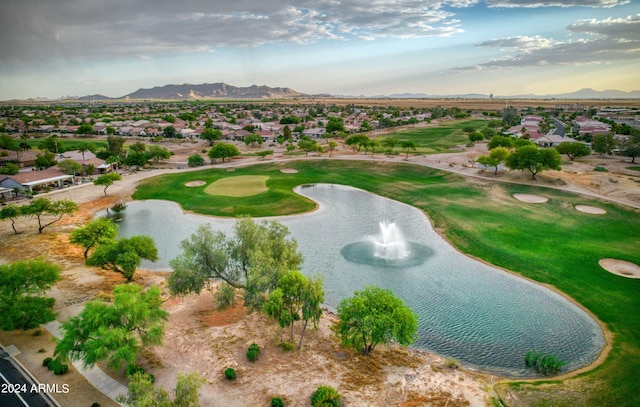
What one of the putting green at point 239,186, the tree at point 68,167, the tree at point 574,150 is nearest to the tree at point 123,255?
the putting green at point 239,186

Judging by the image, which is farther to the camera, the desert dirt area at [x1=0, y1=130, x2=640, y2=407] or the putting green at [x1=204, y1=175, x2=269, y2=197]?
the putting green at [x1=204, y1=175, x2=269, y2=197]

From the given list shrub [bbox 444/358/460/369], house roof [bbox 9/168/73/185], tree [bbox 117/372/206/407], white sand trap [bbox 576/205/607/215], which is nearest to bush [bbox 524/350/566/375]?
shrub [bbox 444/358/460/369]

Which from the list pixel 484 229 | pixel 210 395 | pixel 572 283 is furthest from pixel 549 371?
pixel 484 229

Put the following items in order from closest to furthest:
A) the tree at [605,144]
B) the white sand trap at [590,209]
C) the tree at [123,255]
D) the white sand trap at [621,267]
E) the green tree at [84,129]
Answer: the tree at [123,255], the white sand trap at [621,267], the white sand trap at [590,209], the tree at [605,144], the green tree at [84,129]

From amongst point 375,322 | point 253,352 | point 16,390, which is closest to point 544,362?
point 375,322

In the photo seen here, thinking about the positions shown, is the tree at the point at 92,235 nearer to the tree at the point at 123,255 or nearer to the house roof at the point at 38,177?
the tree at the point at 123,255

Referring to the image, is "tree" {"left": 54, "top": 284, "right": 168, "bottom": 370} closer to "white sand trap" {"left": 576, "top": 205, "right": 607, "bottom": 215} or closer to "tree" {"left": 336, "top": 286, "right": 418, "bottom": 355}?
"tree" {"left": 336, "top": 286, "right": 418, "bottom": 355}
